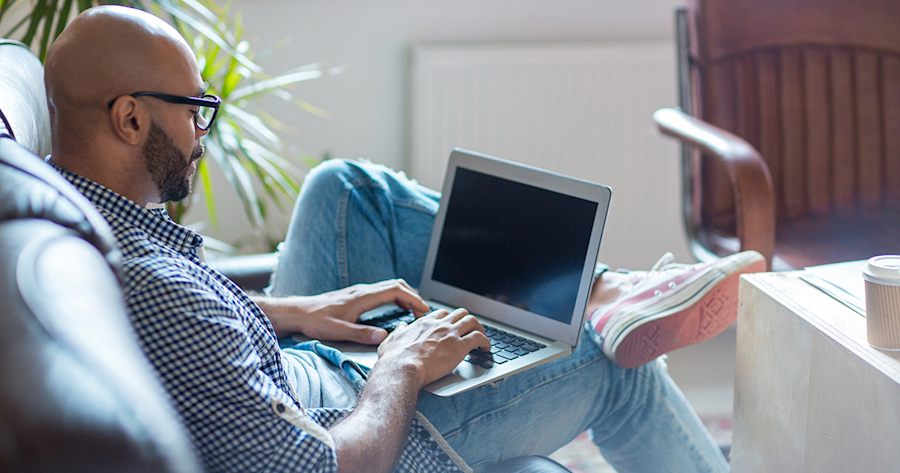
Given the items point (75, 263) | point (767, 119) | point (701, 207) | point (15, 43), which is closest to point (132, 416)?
point (75, 263)

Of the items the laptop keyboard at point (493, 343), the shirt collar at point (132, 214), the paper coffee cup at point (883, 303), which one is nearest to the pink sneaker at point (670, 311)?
the laptop keyboard at point (493, 343)

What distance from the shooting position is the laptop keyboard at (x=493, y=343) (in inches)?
36.3

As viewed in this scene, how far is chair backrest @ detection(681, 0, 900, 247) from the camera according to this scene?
1.65 metres

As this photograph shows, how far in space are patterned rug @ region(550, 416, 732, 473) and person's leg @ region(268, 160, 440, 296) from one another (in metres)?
0.60

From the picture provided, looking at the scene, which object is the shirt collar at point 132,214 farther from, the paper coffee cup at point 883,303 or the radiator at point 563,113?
the radiator at point 563,113

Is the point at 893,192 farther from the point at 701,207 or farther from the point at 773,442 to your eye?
the point at 773,442

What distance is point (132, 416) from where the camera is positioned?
0.33 m

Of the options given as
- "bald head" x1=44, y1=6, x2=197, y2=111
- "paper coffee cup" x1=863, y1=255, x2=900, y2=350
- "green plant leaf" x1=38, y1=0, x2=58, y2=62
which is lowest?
"paper coffee cup" x1=863, y1=255, x2=900, y2=350

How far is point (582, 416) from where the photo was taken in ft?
3.33

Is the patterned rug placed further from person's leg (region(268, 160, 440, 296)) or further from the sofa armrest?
the sofa armrest

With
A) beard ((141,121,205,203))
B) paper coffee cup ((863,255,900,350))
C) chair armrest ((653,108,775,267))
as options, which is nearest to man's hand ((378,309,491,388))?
beard ((141,121,205,203))

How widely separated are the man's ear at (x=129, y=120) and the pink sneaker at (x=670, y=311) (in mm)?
661

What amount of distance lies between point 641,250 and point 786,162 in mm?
670

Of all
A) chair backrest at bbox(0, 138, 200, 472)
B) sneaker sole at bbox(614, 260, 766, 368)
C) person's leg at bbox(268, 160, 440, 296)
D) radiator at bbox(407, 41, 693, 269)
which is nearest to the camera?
chair backrest at bbox(0, 138, 200, 472)
